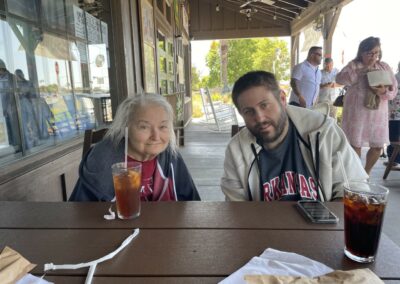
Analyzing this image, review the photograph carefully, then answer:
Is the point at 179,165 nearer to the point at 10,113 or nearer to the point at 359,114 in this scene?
the point at 10,113

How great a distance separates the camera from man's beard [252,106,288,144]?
1233 millimetres

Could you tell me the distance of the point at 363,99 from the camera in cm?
278

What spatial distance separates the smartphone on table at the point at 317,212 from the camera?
0.81 metres

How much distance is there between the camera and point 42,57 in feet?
5.88

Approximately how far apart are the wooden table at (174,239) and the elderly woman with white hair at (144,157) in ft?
0.72

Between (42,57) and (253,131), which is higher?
(42,57)

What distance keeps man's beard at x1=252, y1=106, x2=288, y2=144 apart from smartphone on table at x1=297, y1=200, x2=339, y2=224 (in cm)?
39

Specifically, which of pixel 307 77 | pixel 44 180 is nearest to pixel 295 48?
pixel 307 77

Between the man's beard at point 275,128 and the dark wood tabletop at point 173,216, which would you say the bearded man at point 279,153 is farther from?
the dark wood tabletop at point 173,216

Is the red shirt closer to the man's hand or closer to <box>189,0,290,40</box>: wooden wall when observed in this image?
the man's hand

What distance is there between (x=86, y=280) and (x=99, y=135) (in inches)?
42.9

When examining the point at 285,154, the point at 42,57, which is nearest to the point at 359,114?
the point at 285,154

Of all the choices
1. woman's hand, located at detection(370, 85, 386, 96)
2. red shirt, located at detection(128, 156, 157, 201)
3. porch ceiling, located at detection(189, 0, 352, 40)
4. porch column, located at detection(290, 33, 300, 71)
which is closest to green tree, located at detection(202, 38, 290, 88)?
porch ceiling, located at detection(189, 0, 352, 40)

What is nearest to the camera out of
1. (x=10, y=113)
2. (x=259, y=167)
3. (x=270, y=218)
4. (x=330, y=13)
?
(x=270, y=218)
